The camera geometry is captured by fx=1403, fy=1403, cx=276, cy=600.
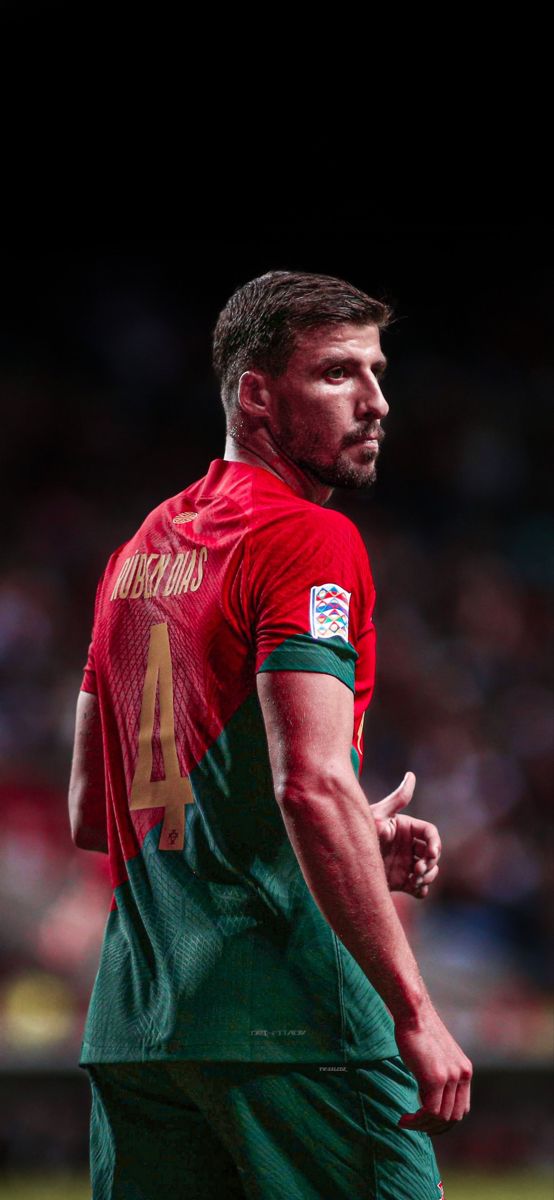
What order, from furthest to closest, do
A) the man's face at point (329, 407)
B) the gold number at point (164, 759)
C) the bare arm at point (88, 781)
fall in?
1. the bare arm at point (88, 781)
2. the man's face at point (329, 407)
3. the gold number at point (164, 759)

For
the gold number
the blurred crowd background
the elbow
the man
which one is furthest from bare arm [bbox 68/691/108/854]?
the blurred crowd background

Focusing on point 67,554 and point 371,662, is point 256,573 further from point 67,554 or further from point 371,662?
point 67,554

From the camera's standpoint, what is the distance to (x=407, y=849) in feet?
7.26

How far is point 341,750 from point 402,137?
8415 mm

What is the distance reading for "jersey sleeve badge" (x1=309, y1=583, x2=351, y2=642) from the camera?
1880mm

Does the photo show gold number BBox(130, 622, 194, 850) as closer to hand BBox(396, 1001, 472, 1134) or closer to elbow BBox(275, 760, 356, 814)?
elbow BBox(275, 760, 356, 814)

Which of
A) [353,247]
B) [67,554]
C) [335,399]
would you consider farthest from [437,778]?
[335,399]

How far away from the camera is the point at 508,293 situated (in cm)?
1082

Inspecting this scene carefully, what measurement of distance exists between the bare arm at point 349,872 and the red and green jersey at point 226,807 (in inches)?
3.2

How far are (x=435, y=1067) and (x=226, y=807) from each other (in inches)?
17.6

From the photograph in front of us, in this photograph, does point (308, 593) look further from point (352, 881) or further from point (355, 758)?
point (352, 881)

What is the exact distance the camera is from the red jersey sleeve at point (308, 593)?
1.86 metres

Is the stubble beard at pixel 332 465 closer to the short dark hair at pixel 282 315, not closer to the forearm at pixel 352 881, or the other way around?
the short dark hair at pixel 282 315

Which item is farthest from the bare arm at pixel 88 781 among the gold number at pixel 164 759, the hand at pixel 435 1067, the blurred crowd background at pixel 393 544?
the blurred crowd background at pixel 393 544
